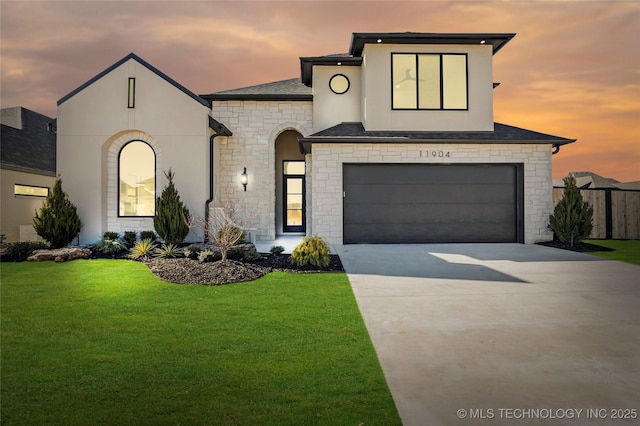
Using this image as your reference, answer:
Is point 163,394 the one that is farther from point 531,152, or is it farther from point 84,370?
point 531,152

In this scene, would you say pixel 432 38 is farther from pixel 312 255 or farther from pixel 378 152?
pixel 312 255

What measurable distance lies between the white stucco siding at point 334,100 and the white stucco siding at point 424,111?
1247 mm

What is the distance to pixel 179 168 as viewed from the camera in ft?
40.6

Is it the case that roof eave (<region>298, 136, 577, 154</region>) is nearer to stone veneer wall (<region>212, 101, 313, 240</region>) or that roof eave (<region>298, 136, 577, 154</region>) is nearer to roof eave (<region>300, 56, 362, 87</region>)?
stone veneer wall (<region>212, 101, 313, 240</region>)

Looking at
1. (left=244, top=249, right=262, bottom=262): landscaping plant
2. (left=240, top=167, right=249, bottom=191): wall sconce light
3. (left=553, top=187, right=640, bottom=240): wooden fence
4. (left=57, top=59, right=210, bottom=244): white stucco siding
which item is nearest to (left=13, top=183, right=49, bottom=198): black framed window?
(left=57, top=59, right=210, bottom=244): white stucco siding

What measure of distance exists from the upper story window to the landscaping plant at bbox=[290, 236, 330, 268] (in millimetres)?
6872

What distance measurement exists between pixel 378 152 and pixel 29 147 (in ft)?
51.3

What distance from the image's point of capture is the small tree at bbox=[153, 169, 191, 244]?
11203 mm

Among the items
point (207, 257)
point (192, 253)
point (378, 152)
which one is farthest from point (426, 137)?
point (192, 253)

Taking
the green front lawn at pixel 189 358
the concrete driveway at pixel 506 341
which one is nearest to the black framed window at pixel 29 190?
the green front lawn at pixel 189 358

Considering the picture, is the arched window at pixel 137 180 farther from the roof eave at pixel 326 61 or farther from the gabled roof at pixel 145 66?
the roof eave at pixel 326 61

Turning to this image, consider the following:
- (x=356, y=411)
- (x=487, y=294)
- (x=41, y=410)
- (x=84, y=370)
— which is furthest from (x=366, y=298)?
(x=41, y=410)

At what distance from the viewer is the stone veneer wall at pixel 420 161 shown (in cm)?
1259

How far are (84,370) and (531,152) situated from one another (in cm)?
1336
